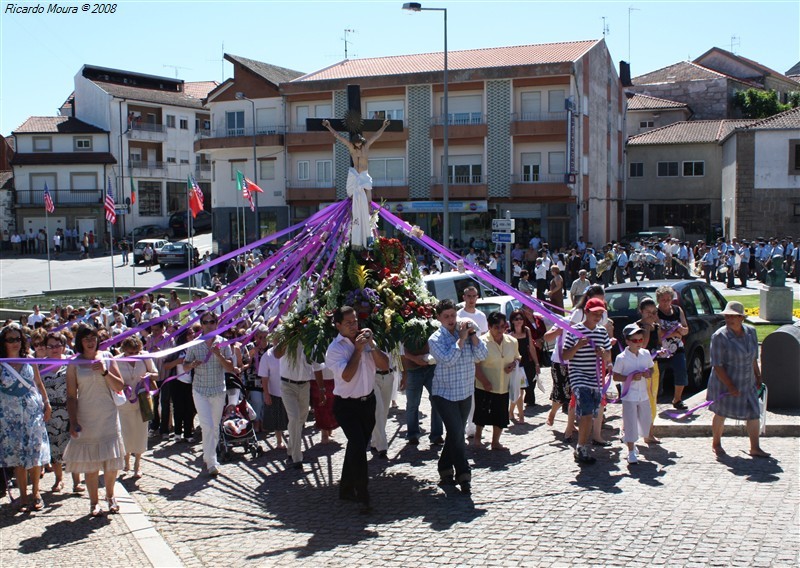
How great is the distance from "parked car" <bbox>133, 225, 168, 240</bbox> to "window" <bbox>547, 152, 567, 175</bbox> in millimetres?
27103

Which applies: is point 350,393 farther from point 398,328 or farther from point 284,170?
point 284,170

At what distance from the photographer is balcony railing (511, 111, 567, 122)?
127 ft

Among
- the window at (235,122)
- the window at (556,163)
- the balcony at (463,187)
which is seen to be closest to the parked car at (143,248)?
the window at (235,122)

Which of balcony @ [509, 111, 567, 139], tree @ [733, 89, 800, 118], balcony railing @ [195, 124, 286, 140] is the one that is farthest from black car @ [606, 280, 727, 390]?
tree @ [733, 89, 800, 118]

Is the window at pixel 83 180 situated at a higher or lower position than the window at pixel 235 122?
lower

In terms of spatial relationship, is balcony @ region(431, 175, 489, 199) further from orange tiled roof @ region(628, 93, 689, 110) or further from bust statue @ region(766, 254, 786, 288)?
bust statue @ region(766, 254, 786, 288)

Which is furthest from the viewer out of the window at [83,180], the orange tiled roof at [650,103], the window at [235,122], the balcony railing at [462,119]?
the window at [83,180]

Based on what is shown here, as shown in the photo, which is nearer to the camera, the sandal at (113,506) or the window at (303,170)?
the sandal at (113,506)

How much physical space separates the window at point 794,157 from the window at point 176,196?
4083 centimetres

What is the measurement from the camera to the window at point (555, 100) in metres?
39.1

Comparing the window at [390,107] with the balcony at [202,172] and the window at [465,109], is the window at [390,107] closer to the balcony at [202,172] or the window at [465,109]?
the window at [465,109]

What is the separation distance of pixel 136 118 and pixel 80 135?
12.8ft

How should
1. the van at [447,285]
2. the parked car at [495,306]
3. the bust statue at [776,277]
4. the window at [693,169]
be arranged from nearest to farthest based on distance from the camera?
the parked car at [495,306] → the van at [447,285] → the bust statue at [776,277] → the window at [693,169]

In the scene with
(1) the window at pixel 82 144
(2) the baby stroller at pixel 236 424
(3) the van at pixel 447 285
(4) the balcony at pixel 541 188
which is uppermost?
(1) the window at pixel 82 144
